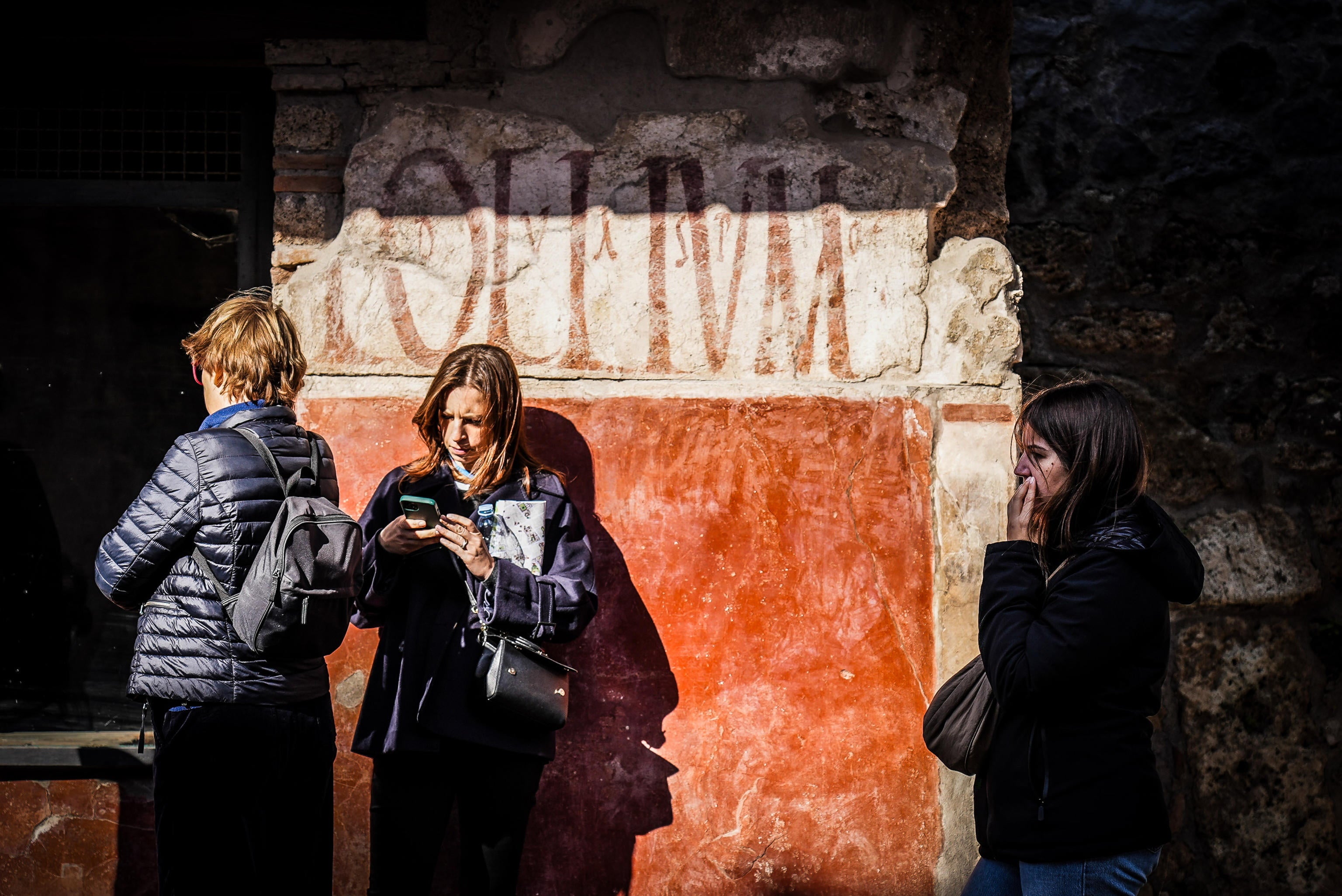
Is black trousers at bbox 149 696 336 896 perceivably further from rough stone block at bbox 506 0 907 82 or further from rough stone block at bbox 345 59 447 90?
rough stone block at bbox 506 0 907 82

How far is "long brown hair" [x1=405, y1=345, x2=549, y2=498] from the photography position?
2424 millimetres

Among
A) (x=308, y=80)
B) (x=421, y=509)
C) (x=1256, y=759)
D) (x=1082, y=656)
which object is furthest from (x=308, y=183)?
(x=1256, y=759)

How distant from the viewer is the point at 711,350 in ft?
9.30

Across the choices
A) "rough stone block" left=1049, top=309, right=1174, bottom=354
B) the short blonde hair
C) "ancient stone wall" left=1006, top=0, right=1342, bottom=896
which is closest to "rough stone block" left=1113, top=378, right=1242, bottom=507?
"ancient stone wall" left=1006, top=0, right=1342, bottom=896

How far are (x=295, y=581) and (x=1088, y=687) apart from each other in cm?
145

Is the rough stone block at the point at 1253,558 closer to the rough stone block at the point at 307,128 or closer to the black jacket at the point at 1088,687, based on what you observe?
the black jacket at the point at 1088,687

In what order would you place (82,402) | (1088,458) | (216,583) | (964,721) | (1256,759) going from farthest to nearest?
(1256,759)
(82,402)
(216,583)
(964,721)
(1088,458)

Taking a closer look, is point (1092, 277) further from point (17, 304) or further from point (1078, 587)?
point (17, 304)

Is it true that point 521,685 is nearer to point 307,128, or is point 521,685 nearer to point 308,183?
point 308,183

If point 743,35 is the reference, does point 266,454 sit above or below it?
below

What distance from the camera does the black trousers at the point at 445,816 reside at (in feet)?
7.48

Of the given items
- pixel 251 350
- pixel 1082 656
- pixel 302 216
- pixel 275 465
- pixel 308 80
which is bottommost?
pixel 1082 656

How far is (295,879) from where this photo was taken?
7.00 ft

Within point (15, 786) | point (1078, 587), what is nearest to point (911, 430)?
point (1078, 587)
